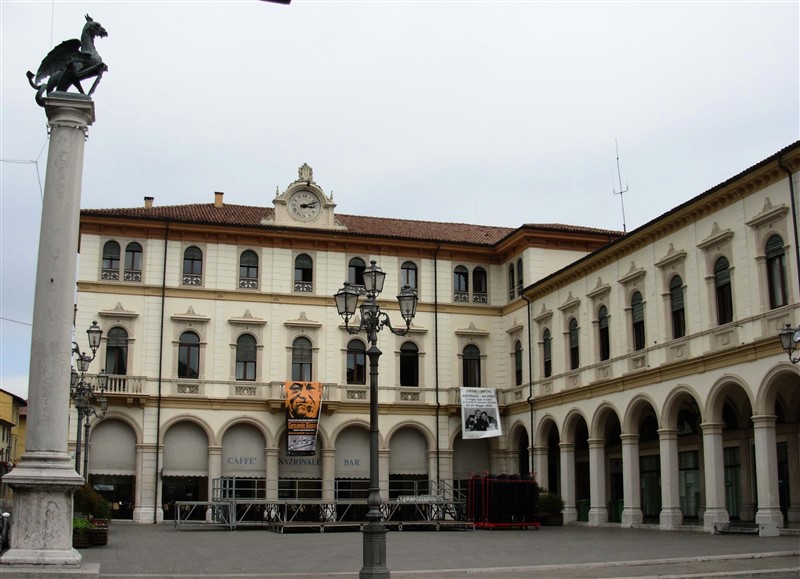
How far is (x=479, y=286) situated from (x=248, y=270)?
11.2 m

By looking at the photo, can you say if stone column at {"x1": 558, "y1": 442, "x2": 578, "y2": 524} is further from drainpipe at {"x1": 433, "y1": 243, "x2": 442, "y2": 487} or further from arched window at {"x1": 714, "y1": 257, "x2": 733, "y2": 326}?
arched window at {"x1": 714, "y1": 257, "x2": 733, "y2": 326}

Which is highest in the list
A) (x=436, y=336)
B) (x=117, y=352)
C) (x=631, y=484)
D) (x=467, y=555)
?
(x=436, y=336)

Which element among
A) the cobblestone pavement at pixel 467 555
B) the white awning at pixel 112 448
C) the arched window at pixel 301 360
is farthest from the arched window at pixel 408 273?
the cobblestone pavement at pixel 467 555

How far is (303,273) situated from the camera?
147ft

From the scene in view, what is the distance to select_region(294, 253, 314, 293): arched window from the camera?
44.4 metres

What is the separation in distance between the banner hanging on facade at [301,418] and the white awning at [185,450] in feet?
12.4

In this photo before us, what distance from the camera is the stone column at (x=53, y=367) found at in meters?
14.2

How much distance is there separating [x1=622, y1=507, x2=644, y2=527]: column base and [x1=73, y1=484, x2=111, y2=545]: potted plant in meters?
18.6

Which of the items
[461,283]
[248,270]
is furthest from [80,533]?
[461,283]

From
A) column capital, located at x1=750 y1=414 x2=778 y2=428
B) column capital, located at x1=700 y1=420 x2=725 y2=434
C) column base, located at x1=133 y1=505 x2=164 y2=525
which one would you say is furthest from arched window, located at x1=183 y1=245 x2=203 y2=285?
column capital, located at x1=750 y1=414 x2=778 y2=428

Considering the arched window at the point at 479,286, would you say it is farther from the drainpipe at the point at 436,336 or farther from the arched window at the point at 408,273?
the arched window at the point at 408,273

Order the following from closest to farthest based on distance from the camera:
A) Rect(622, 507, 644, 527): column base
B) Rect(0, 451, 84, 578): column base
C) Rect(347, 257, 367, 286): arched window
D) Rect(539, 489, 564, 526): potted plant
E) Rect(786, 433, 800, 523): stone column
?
1. Rect(0, 451, 84, 578): column base
2. Rect(786, 433, 800, 523): stone column
3. Rect(622, 507, 644, 527): column base
4. Rect(539, 489, 564, 526): potted plant
5. Rect(347, 257, 367, 286): arched window

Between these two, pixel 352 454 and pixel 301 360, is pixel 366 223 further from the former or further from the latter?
pixel 352 454

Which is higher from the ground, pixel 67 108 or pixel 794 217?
pixel 794 217
